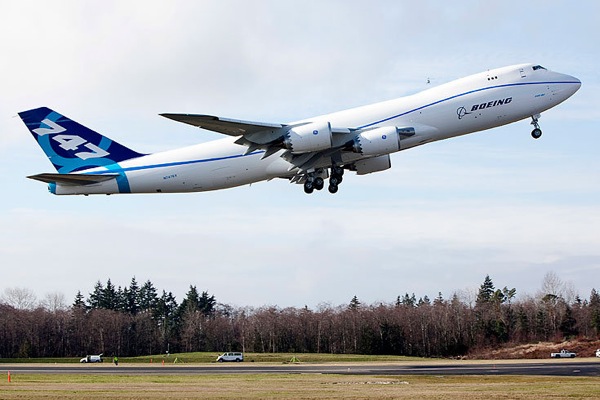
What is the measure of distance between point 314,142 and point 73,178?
15.3 metres

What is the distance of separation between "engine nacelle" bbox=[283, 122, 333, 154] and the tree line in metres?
86.6

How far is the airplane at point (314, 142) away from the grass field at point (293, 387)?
12.5 m

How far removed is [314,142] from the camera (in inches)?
1953

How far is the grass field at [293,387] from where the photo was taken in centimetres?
4559

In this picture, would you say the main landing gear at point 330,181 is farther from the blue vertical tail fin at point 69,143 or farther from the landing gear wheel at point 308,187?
the blue vertical tail fin at point 69,143

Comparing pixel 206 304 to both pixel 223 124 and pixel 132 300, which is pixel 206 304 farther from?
pixel 223 124

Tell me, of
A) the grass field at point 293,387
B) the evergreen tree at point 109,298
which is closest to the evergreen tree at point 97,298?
the evergreen tree at point 109,298

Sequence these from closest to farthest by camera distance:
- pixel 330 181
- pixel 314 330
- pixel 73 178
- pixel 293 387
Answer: pixel 293 387 < pixel 73 178 < pixel 330 181 < pixel 314 330

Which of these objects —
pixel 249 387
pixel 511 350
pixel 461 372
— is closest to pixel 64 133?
pixel 249 387

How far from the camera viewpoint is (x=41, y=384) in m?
57.2

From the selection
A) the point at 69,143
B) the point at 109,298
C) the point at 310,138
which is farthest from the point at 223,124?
the point at 109,298

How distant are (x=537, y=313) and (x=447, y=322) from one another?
52.7 feet

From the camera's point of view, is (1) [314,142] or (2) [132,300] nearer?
(1) [314,142]

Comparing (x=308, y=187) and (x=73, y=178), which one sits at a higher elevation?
(x=73, y=178)
